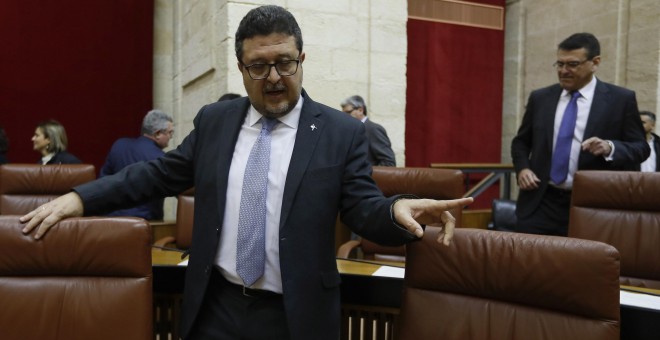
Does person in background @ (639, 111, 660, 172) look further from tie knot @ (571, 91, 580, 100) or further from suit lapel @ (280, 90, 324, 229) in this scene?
suit lapel @ (280, 90, 324, 229)

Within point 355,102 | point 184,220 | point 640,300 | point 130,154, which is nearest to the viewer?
point 640,300

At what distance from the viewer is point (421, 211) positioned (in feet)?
4.30

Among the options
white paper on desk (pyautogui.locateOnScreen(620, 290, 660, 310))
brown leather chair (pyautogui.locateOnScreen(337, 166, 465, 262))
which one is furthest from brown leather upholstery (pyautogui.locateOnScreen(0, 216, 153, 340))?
brown leather chair (pyautogui.locateOnScreen(337, 166, 465, 262))

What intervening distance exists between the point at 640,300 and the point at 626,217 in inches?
26.4

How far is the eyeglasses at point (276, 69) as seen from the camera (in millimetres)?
1414

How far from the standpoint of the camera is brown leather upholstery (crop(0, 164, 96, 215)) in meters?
3.39

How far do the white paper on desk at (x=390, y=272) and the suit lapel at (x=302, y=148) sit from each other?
60 centimetres

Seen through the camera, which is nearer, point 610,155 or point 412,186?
point 610,155

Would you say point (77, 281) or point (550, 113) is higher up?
point (550, 113)

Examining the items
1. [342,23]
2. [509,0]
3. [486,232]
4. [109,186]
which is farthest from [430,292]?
[509,0]

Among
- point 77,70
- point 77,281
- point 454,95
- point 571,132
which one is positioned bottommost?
point 77,281

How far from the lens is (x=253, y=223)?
141cm

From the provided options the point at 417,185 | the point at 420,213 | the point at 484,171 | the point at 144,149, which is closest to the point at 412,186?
the point at 417,185

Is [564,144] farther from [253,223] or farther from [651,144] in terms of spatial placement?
[651,144]
